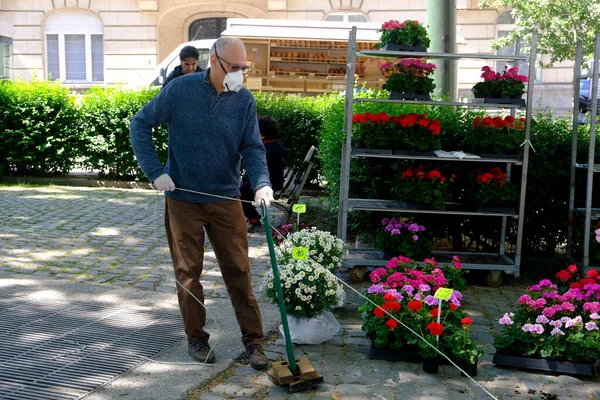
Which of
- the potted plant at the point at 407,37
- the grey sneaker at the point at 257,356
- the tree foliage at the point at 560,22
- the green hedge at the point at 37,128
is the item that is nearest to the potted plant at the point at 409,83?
the potted plant at the point at 407,37

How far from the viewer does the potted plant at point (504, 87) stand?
7.16 meters

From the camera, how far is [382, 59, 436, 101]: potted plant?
285 inches

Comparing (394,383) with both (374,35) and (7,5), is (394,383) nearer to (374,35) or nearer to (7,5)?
(374,35)

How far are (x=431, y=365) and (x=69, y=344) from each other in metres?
2.32

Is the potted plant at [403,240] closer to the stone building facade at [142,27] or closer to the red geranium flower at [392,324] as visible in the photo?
the red geranium flower at [392,324]

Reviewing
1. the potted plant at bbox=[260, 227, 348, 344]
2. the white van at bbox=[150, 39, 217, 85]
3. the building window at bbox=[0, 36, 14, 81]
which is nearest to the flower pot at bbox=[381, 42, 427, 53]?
the potted plant at bbox=[260, 227, 348, 344]

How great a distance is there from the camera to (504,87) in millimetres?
7176

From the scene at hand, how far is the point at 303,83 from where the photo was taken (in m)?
20.3

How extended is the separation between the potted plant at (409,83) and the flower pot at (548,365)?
296cm

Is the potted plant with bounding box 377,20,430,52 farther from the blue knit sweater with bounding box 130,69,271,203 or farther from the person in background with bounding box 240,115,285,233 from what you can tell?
the blue knit sweater with bounding box 130,69,271,203

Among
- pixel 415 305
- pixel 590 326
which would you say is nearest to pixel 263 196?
pixel 415 305

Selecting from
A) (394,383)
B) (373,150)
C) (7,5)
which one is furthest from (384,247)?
(7,5)

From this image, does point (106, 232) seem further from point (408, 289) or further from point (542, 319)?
point (542, 319)

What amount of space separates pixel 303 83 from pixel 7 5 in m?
13.0
